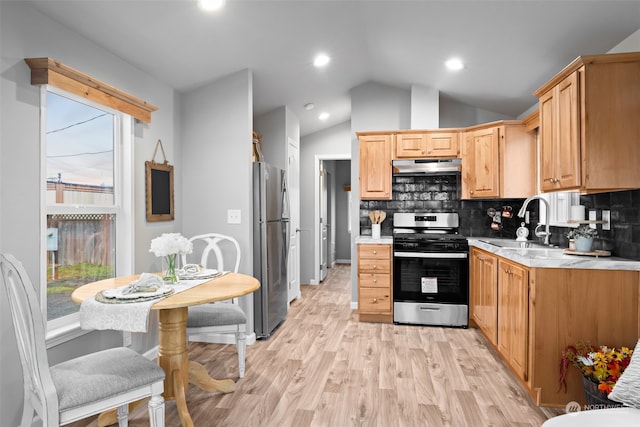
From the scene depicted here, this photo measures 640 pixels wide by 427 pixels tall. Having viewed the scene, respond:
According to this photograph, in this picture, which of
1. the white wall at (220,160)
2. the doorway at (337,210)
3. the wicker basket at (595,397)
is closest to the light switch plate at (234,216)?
the white wall at (220,160)

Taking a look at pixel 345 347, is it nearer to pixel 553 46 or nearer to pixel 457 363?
pixel 457 363

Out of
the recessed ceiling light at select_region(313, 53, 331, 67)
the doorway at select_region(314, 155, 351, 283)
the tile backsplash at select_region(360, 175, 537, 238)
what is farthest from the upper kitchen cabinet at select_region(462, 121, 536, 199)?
the doorway at select_region(314, 155, 351, 283)

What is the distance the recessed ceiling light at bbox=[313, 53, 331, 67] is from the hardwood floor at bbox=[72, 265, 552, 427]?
270 cm

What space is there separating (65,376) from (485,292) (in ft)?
10.6

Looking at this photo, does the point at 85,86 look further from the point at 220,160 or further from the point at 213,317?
the point at 213,317

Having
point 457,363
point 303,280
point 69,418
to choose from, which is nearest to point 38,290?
point 69,418

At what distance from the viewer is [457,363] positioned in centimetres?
317

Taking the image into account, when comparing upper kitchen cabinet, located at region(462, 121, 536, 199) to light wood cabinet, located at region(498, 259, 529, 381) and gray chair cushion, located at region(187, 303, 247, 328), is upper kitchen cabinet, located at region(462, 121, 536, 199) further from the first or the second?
gray chair cushion, located at region(187, 303, 247, 328)

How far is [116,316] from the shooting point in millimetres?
1868

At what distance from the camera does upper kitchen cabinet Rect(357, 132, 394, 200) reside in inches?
178

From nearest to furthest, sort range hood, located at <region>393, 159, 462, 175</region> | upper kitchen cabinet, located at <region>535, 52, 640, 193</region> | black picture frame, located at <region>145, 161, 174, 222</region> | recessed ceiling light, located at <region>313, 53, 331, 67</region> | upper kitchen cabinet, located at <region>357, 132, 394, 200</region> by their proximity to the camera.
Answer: upper kitchen cabinet, located at <region>535, 52, 640, 193</region> < black picture frame, located at <region>145, 161, 174, 222</region> < recessed ceiling light, located at <region>313, 53, 331, 67</region> < range hood, located at <region>393, 159, 462, 175</region> < upper kitchen cabinet, located at <region>357, 132, 394, 200</region>

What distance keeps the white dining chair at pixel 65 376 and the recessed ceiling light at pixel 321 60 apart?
3045 mm

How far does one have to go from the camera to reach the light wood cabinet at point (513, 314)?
2.57 meters

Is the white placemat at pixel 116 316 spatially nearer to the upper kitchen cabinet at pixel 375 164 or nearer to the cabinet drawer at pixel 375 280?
the cabinet drawer at pixel 375 280
